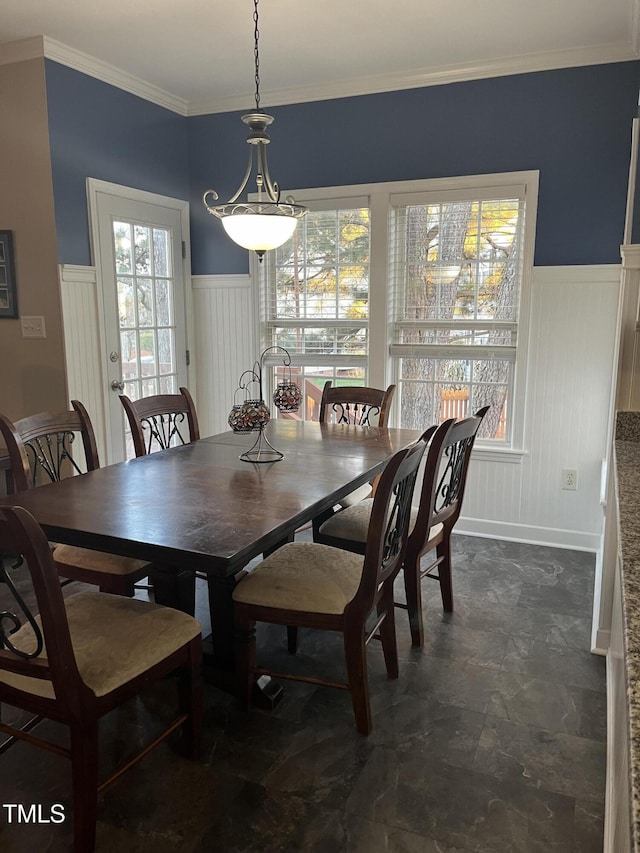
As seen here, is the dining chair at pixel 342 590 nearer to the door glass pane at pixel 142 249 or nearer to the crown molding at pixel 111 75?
the door glass pane at pixel 142 249

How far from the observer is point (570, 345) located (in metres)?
3.60

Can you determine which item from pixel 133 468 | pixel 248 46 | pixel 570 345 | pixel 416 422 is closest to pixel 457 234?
pixel 570 345

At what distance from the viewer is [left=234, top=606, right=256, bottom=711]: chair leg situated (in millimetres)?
2107

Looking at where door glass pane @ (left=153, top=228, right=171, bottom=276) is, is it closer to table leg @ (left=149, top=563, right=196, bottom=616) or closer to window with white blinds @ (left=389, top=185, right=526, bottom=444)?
window with white blinds @ (left=389, top=185, right=526, bottom=444)

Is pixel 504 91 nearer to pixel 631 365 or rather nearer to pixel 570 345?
pixel 570 345

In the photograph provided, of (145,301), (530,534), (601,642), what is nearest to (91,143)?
(145,301)

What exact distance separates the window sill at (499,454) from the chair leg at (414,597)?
54.9 inches

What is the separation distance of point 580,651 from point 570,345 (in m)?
1.71

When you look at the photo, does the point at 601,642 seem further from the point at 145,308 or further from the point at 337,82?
the point at 337,82

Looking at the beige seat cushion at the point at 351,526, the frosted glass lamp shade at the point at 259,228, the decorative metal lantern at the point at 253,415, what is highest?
the frosted glass lamp shade at the point at 259,228

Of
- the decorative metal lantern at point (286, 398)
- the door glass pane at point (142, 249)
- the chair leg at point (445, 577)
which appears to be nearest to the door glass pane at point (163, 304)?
the door glass pane at point (142, 249)

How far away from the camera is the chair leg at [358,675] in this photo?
6.59 feet

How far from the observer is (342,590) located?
2.07 m

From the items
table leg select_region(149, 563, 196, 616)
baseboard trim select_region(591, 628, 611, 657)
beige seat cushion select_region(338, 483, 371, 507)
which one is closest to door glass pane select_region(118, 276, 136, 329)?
beige seat cushion select_region(338, 483, 371, 507)
